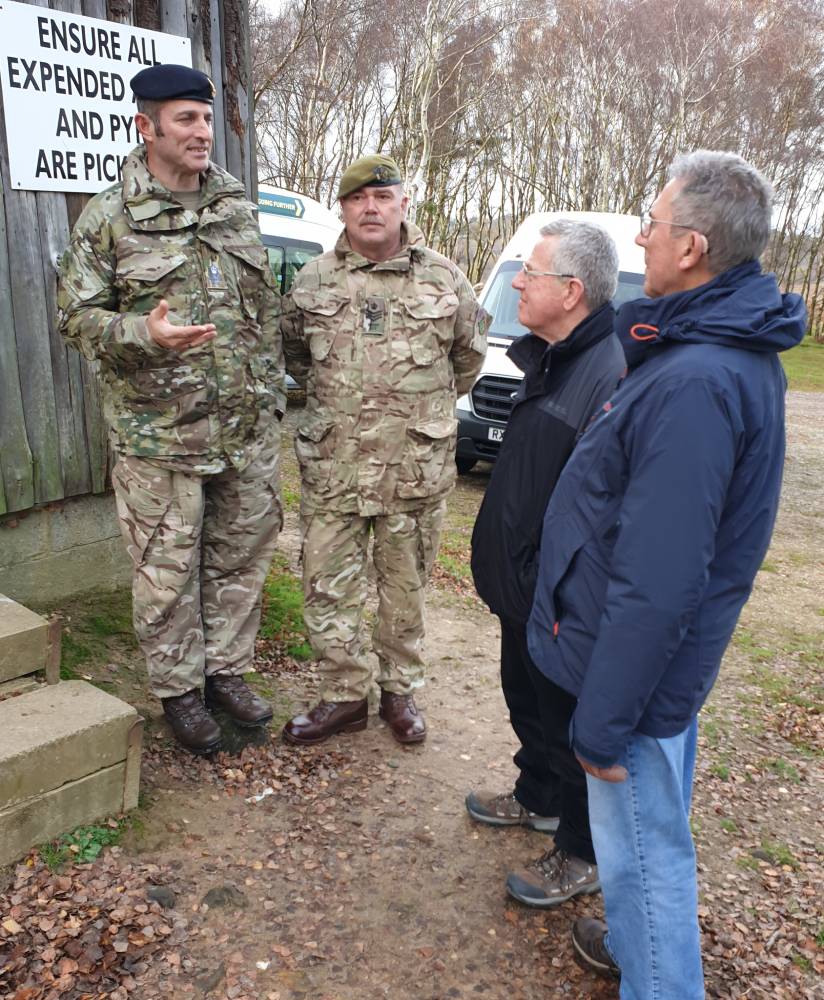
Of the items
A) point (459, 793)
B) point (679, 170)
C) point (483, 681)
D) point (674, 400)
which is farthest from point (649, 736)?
point (483, 681)

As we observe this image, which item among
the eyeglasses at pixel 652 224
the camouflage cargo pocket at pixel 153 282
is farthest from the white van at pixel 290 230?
the eyeglasses at pixel 652 224

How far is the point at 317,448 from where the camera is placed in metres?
3.44

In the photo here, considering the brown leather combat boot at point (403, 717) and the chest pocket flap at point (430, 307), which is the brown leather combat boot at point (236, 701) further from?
the chest pocket flap at point (430, 307)

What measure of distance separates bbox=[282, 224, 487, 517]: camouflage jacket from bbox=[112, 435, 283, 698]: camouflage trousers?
25 cm

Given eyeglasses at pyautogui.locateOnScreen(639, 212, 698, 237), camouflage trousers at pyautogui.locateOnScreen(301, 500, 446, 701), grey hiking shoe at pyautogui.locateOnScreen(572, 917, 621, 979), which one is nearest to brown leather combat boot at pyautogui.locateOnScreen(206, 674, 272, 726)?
camouflage trousers at pyautogui.locateOnScreen(301, 500, 446, 701)

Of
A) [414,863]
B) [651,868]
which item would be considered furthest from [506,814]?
[651,868]

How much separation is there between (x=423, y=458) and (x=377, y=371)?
390mm

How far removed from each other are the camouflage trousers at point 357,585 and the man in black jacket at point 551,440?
30.8 inches

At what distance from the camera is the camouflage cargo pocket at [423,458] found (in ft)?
11.1

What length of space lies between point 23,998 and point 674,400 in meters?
2.18

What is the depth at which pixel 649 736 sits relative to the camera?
194cm

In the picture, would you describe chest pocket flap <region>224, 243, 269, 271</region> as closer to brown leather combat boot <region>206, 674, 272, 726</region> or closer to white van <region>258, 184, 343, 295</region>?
brown leather combat boot <region>206, 674, 272, 726</region>

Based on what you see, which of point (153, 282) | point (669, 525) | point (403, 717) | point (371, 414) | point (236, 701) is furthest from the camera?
point (403, 717)

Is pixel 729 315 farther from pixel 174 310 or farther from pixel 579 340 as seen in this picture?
pixel 174 310
